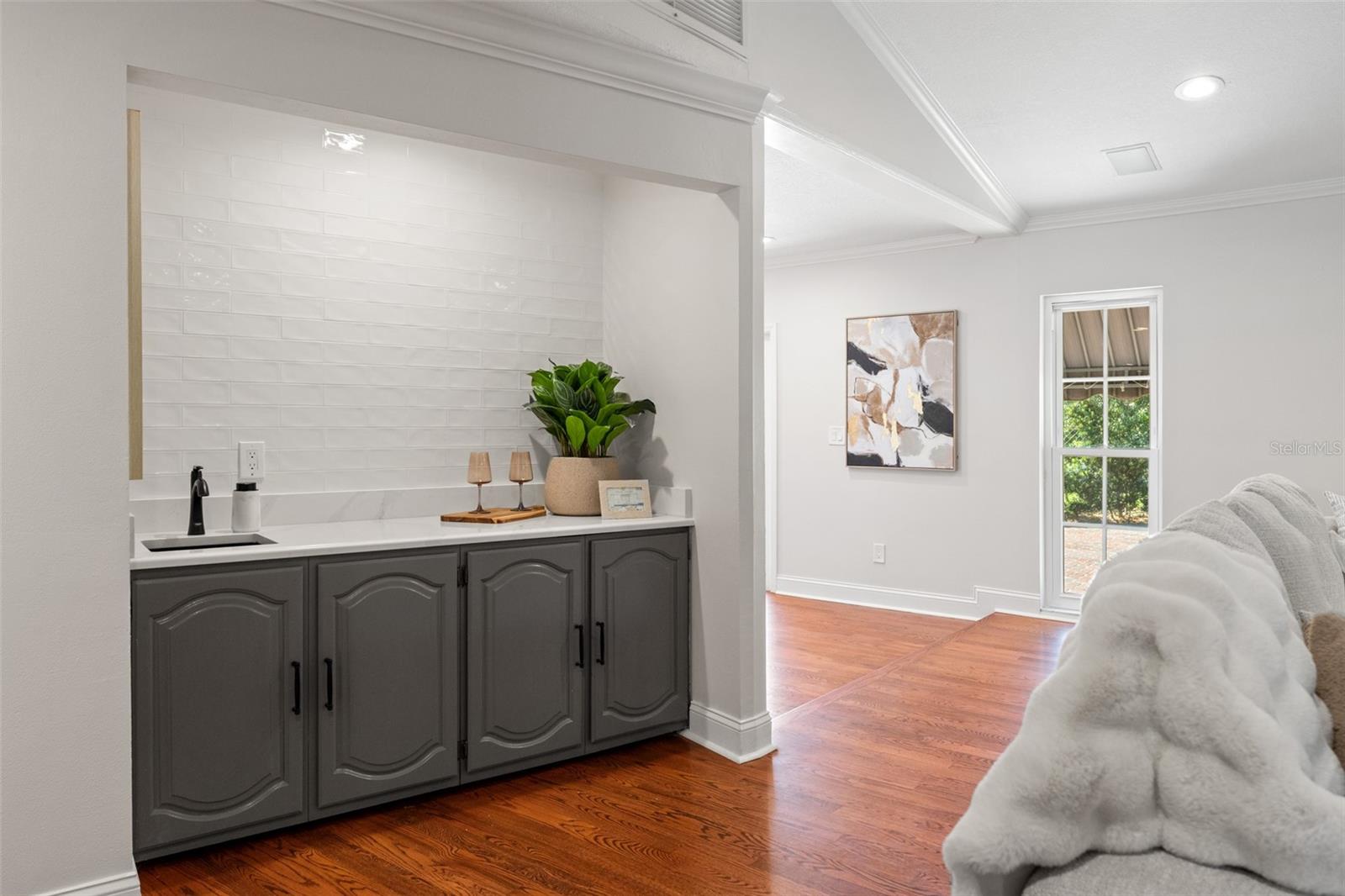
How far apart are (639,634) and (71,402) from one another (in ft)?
6.07

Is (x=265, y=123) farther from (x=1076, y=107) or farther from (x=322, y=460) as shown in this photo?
(x=1076, y=107)

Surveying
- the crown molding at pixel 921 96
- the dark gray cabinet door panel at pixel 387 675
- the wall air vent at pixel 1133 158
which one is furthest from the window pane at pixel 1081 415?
the dark gray cabinet door panel at pixel 387 675

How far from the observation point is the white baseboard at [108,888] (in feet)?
6.48

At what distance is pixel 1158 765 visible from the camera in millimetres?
908

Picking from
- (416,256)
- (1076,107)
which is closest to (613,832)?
(416,256)

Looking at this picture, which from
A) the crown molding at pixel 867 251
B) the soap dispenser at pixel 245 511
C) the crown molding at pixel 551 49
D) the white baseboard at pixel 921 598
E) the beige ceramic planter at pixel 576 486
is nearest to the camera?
the crown molding at pixel 551 49

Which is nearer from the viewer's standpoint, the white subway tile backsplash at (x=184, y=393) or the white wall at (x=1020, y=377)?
the white subway tile backsplash at (x=184, y=393)

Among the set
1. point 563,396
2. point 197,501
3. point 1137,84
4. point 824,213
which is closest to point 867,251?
point 824,213

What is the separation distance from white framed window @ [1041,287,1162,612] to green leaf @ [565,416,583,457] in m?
3.22

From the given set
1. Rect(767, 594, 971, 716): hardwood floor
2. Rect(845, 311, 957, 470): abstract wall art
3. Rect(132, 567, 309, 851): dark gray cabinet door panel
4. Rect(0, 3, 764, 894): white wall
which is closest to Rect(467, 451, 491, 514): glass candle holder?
Rect(132, 567, 309, 851): dark gray cabinet door panel

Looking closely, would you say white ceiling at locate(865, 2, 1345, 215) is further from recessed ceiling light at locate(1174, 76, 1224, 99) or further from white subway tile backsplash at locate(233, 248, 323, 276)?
white subway tile backsplash at locate(233, 248, 323, 276)

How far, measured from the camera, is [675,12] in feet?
9.26

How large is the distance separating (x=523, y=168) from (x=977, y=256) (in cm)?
315

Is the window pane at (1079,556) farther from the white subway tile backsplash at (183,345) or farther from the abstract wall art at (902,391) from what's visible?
the white subway tile backsplash at (183,345)
